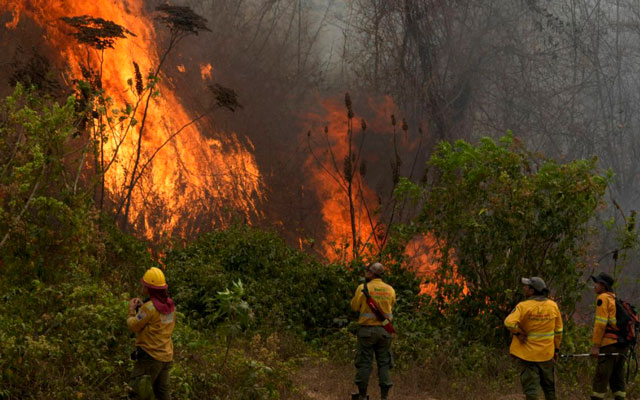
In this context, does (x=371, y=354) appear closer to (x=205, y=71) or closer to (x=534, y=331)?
(x=534, y=331)

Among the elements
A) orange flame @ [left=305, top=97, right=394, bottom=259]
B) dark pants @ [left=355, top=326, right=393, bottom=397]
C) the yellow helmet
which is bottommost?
dark pants @ [left=355, top=326, right=393, bottom=397]

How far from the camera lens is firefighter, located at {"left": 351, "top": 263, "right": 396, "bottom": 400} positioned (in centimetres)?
809

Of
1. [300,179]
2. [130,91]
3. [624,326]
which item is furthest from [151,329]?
[300,179]

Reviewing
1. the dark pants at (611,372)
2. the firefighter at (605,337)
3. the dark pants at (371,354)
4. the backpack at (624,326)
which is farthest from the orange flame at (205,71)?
the dark pants at (611,372)

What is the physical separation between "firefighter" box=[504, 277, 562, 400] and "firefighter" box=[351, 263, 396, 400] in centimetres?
151

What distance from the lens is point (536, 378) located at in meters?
7.35

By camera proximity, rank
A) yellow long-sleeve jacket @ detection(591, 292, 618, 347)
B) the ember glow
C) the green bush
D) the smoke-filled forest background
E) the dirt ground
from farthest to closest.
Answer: the ember glow → the green bush → the dirt ground → the smoke-filled forest background → yellow long-sleeve jacket @ detection(591, 292, 618, 347)

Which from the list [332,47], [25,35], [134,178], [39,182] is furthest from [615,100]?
[39,182]

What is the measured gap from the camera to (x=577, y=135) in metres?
24.8

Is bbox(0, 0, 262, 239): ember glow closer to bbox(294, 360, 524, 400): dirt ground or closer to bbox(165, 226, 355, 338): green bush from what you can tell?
bbox(165, 226, 355, 338): green bush

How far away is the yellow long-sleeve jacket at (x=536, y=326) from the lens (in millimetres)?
7293

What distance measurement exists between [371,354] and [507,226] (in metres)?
4.18

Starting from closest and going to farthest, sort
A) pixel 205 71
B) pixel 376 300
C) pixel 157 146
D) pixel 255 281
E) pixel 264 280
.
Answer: pixel 376 300 → pixel 255 281 → pixel 264 280 → pixel 157 146 → pixel 205 71

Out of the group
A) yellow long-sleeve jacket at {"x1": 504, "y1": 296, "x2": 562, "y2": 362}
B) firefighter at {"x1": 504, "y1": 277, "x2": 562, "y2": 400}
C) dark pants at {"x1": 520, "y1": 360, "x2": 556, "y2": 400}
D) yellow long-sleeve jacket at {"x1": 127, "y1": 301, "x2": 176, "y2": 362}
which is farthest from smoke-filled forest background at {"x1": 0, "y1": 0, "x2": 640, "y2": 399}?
yellow long-sleeve jacket at {"x1": 504, "y1": 296, "x2": 562, "y2": 362}
